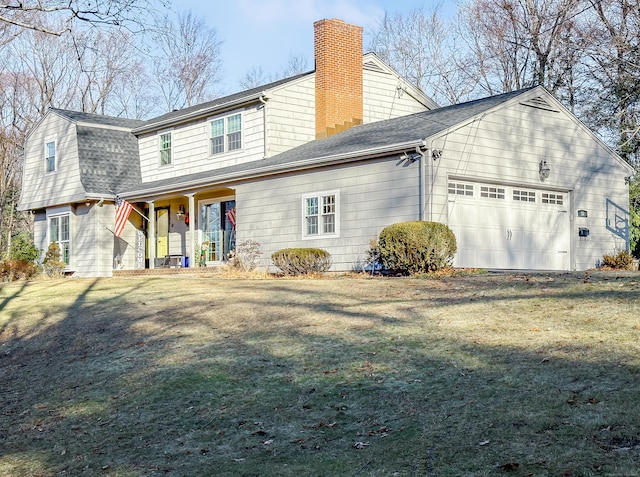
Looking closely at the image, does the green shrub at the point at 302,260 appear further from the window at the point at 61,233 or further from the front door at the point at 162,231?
the window at the point at 61,233

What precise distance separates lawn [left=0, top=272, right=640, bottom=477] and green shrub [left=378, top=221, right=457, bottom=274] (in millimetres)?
2981

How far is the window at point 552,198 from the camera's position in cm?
2138

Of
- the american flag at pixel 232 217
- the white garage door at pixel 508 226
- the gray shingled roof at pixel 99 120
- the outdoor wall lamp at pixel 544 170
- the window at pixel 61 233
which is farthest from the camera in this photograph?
the window at pixel 61 233

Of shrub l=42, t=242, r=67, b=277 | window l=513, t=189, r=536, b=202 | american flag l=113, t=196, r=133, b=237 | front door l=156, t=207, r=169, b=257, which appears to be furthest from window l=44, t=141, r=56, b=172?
window l=513, t=189, r=536, b=202

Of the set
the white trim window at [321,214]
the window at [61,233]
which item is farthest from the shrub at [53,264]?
the white trim window at [321,214]

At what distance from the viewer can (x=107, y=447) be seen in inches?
297

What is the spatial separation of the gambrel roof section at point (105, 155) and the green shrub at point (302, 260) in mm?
9978

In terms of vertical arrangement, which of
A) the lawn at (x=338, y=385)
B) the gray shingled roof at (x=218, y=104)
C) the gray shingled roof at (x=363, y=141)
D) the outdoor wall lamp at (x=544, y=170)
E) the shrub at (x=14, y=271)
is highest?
the gray shingled roof at (x=218, y=104)

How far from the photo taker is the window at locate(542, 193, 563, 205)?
70.1ft

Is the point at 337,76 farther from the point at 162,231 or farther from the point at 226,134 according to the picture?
the point at 162,231

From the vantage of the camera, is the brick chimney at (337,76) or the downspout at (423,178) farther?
the brick chimney at (337,76)

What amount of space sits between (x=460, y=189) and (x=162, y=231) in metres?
12.6

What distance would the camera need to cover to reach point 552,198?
21562mm

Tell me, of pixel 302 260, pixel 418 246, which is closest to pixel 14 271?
pixel 302 260
